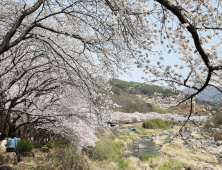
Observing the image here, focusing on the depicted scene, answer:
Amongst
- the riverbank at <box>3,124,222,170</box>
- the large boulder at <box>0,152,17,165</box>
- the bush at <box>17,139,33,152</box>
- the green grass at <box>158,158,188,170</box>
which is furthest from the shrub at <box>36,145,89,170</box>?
the green grass at <box>158,158,188,170</box>

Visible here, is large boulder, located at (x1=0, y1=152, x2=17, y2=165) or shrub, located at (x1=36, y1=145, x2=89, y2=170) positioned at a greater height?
large boulder, located at (x1=0, y1=152, x2=17, y2=165)

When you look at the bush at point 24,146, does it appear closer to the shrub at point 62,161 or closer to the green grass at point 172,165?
the shrub at point 62,161

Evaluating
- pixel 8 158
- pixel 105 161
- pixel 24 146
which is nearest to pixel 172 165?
pixel 105 161

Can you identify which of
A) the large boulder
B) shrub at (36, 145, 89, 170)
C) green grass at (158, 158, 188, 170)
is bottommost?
green grass at (158, 158, 188, 170)

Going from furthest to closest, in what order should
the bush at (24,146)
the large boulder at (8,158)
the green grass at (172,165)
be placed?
1. the green grass at (172,165)
2. the bush at (24,146)
3. the large boulder at (8,158)

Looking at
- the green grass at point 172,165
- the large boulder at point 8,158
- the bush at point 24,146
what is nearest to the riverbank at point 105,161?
the green grass at point 172,165

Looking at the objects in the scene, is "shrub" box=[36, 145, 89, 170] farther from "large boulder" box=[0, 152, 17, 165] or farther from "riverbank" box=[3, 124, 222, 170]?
"large boulder" box=[0, 152, 17, 165]

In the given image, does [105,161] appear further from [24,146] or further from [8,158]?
[8,158]

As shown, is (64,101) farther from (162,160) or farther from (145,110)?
(145,110)

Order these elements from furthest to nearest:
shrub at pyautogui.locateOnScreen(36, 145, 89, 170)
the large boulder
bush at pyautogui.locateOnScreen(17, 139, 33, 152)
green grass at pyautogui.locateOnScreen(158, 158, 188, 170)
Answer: green grass at pyautogui.locateOnScreen(158, 158, 188, 170) → bush at pyautogui.locateOnScreen(17, 139, 33, 152) → the large boulder → shrub at pyautogui.locateOnScreen(36, 145, 89, 170)

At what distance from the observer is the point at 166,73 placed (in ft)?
9.07

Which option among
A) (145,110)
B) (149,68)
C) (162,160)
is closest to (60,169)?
(149,68)

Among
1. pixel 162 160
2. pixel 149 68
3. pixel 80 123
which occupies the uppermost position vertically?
pixel 149 68

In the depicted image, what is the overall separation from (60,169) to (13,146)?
82.8 inches
